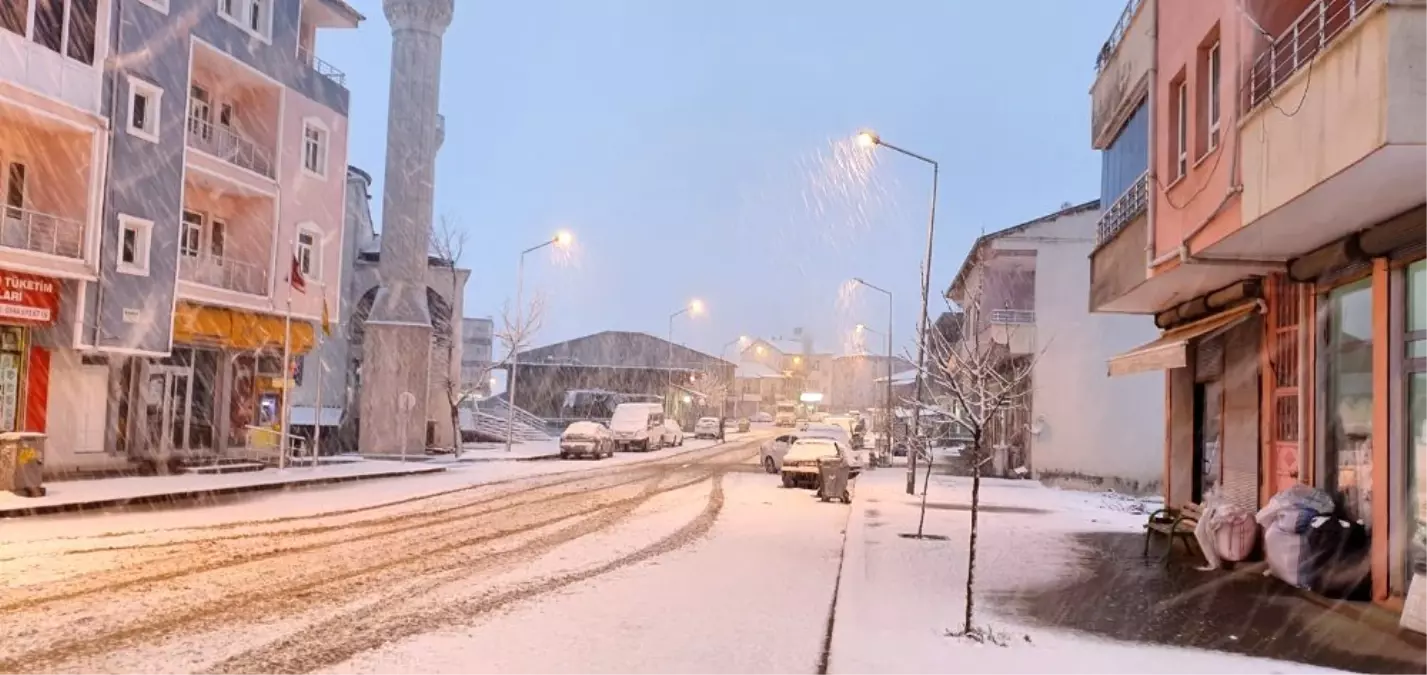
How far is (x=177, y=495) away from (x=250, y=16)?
44.7 feet

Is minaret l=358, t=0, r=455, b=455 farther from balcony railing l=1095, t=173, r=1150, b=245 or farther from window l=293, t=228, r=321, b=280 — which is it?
balcony railing l=1095, t=173, r=1150, b=245

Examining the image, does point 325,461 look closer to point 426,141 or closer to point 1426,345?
point 426,141

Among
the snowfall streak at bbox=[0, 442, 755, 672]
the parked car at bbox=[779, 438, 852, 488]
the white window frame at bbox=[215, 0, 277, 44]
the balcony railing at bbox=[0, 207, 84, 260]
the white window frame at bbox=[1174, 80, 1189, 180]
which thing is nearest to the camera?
the snowfall streak at bbox=[0, 442, 755, 672]

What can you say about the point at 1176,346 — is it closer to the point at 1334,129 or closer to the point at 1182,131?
the point at 1182,131

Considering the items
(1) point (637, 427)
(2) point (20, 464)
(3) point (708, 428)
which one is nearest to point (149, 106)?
(2) point (20, 464)

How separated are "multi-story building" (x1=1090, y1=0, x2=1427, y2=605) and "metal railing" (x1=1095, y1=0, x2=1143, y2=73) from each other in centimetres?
62

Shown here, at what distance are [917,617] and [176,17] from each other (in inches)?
899

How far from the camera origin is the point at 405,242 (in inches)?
1521

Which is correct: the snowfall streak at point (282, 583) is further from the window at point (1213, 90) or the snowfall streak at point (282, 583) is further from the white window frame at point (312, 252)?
the white window frame at point (312, 252)

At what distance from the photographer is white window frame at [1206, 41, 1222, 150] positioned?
12.6 meters

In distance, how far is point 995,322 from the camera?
32.9m

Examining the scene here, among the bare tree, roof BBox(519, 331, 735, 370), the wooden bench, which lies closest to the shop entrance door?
the bare tree

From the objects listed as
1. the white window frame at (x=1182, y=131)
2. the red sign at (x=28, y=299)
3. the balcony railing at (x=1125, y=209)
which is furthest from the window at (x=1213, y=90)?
the red sign at (x=28, y=299)

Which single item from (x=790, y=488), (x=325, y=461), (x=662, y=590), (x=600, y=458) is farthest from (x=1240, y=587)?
(x=600, y=458)
